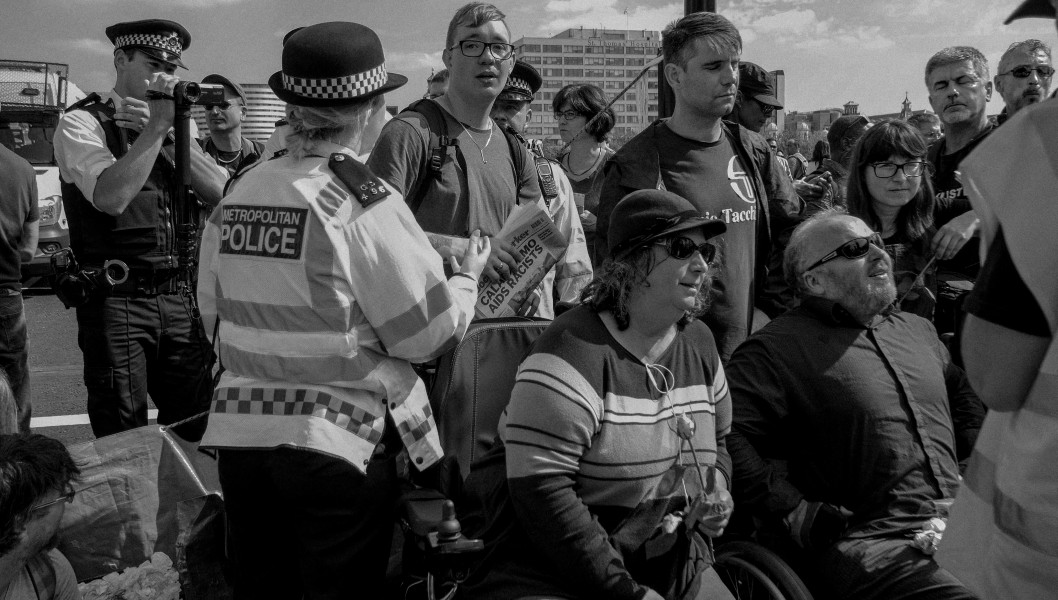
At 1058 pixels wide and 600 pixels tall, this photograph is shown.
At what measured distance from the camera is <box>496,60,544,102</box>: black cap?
538 cm

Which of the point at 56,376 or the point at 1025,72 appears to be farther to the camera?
the point at 56,376

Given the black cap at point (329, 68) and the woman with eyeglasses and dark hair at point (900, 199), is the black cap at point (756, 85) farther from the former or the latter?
the black cap at point (329, 68)

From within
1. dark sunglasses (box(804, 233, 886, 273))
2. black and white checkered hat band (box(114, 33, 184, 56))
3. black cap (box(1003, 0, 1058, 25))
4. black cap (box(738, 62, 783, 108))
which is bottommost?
dark sunglasses (box(804, 233, 886, 273))

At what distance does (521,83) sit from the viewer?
5.46 m

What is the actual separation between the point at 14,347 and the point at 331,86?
280 cm

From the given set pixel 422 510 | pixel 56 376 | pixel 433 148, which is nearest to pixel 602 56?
pixel 56 376

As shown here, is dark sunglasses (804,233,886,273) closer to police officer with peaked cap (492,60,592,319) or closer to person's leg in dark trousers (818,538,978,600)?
person's leg in dark trousers (818,538,978,600)

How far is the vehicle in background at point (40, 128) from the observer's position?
11617mm

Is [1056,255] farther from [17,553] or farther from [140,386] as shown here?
[140,386]

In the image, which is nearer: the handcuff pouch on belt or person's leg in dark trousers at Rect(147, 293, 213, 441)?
the handcuff pouch on belt

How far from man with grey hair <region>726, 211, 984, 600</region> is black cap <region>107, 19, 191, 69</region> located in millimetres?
2781

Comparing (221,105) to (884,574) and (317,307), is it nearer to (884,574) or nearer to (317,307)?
(317,307)

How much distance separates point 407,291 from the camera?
2.28 m

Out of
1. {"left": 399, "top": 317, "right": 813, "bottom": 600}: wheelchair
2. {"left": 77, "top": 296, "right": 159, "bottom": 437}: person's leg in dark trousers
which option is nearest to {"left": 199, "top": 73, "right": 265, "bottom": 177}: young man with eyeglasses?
{"left": 77, "top": 296, "right": 159, "bottom": 437}: person's leg in dark trousers
